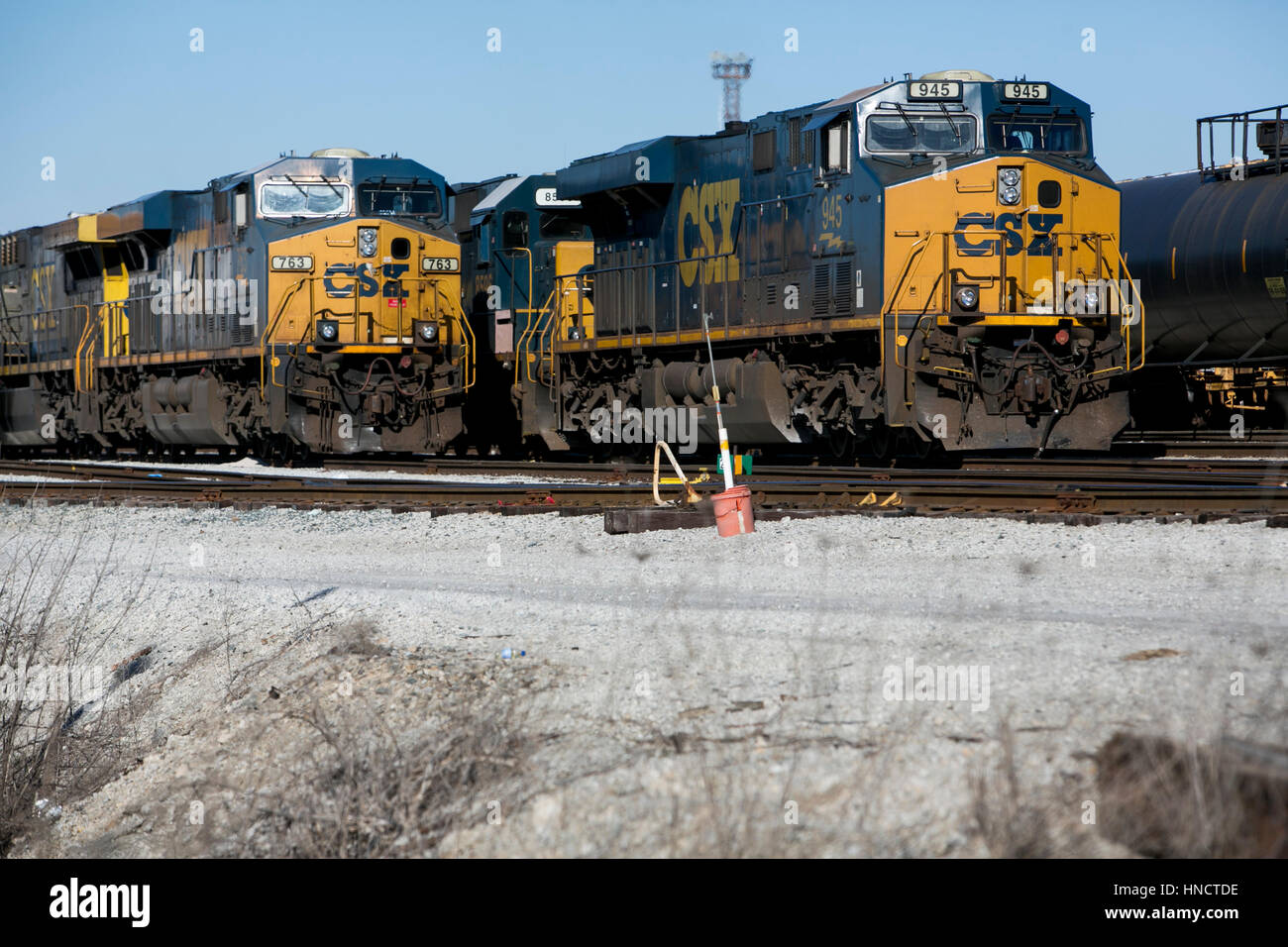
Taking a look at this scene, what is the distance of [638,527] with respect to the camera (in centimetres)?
1083

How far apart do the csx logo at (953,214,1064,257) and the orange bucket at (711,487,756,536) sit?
17.6 feet

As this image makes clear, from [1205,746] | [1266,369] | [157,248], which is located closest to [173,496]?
[157,248]

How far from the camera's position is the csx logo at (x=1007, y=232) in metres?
14.4

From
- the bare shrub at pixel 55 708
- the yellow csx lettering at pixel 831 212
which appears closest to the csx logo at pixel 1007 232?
the yellow csx lettering at pixel 831 212

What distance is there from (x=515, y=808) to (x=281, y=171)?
16.1 metres

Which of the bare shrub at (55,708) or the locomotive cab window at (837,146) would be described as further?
the locomotive cab window at (837,146)

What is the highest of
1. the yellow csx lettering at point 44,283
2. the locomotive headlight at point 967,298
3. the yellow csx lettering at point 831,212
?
the yellow csx lettering at point 44,283

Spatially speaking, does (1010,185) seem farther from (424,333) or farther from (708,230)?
(424,333)

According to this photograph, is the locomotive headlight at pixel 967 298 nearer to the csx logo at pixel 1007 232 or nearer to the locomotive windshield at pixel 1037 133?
the csx logo at pixel 1007 232

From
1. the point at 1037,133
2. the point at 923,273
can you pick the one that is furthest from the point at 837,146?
the point at 1037,133

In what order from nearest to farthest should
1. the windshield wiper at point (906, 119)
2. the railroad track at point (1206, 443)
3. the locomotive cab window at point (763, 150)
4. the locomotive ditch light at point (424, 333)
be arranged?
the windshield wiper at point (906, 119), the locomotive cab window at point (763, 150), the railroad track at point (1206, 443), the locomotive ditch light at point (424, 333)

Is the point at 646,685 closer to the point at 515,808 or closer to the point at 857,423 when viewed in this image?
the point at 515,808

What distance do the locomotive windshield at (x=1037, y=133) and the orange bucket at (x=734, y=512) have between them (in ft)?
20.6
